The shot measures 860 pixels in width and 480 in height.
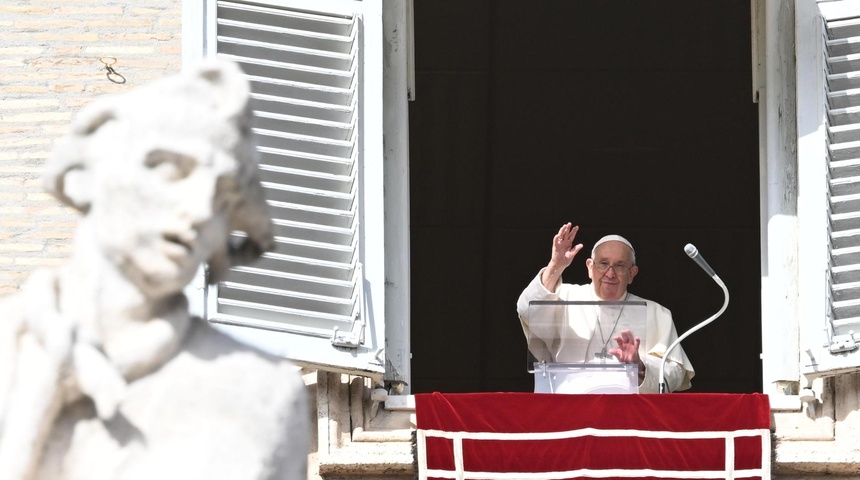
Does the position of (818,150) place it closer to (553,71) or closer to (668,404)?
(668,404)

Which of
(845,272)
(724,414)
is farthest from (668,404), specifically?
(845,272)

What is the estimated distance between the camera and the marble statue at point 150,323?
123 inches

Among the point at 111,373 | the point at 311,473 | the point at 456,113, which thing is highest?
the point at 456,113

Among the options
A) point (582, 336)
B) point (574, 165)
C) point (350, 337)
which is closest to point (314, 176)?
point (350, 337)

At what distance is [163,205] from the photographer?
319 centimetres

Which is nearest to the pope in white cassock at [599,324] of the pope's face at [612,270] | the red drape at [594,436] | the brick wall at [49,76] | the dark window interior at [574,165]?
the pope's face at [612,270]

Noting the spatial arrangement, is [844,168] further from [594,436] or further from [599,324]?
[594,436]

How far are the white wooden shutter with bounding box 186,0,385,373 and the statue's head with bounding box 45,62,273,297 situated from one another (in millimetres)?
3786

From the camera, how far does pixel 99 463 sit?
123 inches

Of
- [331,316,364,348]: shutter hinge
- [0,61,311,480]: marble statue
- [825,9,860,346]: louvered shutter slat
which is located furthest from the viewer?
[825,9,860,346]: louvered shutter slat

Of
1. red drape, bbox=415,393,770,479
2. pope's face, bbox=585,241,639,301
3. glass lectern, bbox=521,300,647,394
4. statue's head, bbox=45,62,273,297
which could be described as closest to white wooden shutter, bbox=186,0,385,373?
red drape, bbox=415,393,770,479

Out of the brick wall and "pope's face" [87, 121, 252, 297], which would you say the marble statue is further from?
the brick wall

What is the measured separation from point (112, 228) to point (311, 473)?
13.3 ft

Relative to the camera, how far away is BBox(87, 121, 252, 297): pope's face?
3178 mm
